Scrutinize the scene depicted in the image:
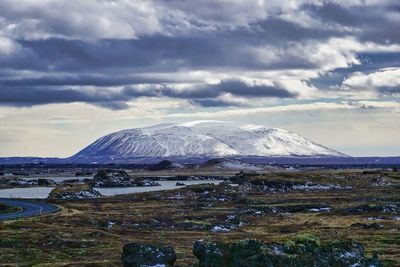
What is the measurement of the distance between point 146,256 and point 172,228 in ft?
162

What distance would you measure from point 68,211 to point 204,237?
52.6 metres

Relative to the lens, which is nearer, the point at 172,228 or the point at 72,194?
the point at 172,228

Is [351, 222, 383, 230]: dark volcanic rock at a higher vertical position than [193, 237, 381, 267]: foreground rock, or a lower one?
lower

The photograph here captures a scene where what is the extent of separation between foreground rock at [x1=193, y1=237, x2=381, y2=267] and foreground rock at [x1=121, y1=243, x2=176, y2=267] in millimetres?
2812

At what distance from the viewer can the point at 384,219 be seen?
341 ft

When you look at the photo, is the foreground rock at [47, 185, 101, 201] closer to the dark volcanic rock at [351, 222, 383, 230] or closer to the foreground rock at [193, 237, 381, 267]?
the dark volcanic rock at [351, 222, 383, 230]

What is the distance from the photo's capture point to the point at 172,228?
9512 centimetres

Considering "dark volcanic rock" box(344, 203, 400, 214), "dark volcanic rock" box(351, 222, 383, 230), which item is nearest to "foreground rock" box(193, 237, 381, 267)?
"dark volcanic rock" box(351, 222, 383, 230)

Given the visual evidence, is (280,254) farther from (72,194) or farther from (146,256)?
(72,194)

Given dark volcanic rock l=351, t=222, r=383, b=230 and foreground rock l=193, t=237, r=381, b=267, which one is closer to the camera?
foreground rock l=193, t=237, r=381, b=267

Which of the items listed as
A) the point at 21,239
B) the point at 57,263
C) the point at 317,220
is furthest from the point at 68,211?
the point at 57,263

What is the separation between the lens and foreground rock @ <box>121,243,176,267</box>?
46094 millimetres

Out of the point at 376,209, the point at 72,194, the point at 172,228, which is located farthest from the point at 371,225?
the point at 72,194

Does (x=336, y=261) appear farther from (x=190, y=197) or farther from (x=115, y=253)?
(x=190, y=197)
